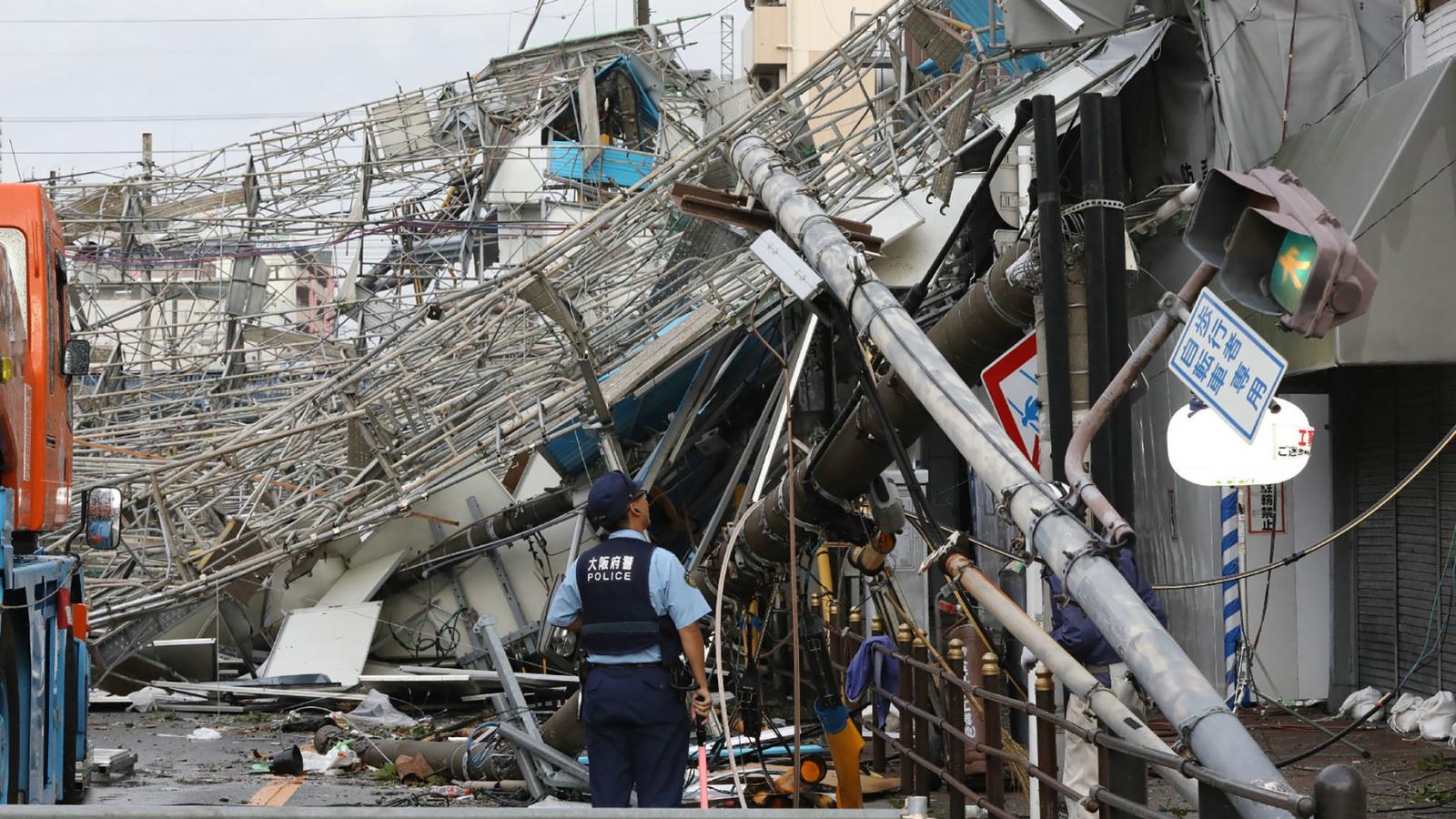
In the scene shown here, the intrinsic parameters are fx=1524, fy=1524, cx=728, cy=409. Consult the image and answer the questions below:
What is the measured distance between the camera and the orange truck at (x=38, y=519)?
7.73m

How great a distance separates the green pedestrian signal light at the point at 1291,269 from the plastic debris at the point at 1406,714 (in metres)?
7.43

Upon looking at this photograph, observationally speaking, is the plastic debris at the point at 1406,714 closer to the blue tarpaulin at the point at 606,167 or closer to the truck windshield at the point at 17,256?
the truck windshield at the point at 17,256

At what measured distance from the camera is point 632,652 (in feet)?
23.3

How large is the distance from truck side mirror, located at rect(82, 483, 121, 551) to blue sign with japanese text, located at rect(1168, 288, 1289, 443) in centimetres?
728

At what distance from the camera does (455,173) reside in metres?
26.4

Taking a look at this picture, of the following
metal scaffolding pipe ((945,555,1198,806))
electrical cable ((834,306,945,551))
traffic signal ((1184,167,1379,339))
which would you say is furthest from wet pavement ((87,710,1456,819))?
traffic signal ((1184,167,1379,339))

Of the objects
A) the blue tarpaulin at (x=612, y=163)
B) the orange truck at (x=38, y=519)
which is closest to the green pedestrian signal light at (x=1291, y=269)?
the orange truck at (x=38, y=519)

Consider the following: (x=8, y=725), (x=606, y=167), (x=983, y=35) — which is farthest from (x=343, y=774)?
(x=606, y=167)

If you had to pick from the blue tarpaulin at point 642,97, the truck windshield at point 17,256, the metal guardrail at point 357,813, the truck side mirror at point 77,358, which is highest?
the blue tarpaulin at point 642,97

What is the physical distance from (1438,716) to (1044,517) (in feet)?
22.4

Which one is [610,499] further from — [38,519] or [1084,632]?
[38,519]

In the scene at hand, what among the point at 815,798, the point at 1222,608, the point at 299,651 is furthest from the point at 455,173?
the point at 815,798

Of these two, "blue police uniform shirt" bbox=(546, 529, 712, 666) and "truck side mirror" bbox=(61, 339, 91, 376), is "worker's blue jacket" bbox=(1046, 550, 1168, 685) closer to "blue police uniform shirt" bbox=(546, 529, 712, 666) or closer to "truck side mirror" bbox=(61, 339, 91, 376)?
"blue police uniform shirt" bbox=(546, 529, 712, 666)

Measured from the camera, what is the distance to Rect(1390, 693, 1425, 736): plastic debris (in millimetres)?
10734
